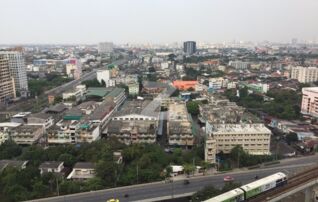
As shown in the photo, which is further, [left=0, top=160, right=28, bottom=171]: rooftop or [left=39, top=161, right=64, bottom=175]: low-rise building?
[left=0, top=160, right=28, bottom=171]: rooftop

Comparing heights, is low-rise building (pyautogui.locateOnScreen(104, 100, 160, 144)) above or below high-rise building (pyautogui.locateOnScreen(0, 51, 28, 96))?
below

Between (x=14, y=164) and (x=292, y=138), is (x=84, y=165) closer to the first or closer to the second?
(x=14, y=164)

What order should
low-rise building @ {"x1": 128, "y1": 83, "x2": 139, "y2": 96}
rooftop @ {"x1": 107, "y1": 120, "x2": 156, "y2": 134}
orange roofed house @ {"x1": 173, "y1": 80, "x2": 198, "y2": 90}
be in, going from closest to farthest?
1. rooftop @ {"x1": 107, "y1": 120, "x2": 156, "y2": 134}
2. low-rise building @ {"x1": 128, "y1": 83, "x2": 139, "y2": 96}
3. orange roofed house @ {"x1": 173, "y1": 80, "x2": 198, "y2": 90}

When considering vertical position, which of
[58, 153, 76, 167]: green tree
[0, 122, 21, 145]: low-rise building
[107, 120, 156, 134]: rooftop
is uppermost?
[107, 120, 156, 134]: rooftop

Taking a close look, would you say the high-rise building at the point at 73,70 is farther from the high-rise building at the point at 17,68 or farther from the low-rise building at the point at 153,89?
the low-rise building at the point at 153,89

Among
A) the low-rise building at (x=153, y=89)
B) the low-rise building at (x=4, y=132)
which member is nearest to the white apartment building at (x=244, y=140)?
the low-rise building at (x=4, y=132)


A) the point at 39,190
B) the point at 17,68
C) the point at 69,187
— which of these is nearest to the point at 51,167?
the point at 39,190

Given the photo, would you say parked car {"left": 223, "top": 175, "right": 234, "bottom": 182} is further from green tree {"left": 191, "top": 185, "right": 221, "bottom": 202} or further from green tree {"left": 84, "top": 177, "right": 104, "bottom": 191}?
green tree {"left": 84, "top": 177, "right": 104, "bottom": 191}

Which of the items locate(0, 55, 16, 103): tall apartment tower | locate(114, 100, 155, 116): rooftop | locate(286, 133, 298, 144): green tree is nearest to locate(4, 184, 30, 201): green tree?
locate(114, 100, 155, 116): rooftop
